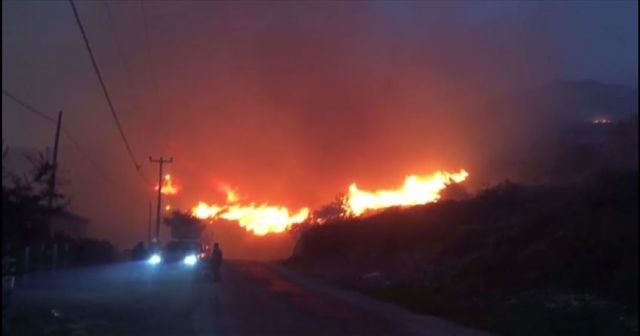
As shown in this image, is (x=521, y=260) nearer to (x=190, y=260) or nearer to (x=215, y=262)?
(x=215, y=262)

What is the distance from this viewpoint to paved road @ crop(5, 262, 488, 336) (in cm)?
1948

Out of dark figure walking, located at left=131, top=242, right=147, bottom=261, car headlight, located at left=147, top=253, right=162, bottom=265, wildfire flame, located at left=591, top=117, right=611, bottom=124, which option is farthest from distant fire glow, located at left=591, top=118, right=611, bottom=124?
dark figure walking, located at left=131, top=242, right=147, bottom=261

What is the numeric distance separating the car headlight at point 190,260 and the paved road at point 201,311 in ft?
16.1

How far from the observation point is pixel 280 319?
73.8 ft

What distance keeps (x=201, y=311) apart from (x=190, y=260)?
1843 centimetres

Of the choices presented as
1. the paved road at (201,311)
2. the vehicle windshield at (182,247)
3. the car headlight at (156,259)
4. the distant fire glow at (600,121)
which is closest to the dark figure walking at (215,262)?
the vehicle windshield at (182,247)

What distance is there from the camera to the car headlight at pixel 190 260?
4272 centimetres

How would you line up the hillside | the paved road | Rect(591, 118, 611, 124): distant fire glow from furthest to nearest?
Rect(591, 118, 611, 124): distant fire glow
the hillside
the paved road

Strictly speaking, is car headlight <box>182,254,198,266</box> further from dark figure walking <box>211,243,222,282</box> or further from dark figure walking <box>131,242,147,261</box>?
dark figure walking <box>131,242,147,261</box>

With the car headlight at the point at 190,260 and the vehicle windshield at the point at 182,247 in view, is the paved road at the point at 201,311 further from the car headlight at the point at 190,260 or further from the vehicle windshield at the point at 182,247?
the vehicle windshield at the point at 182,247

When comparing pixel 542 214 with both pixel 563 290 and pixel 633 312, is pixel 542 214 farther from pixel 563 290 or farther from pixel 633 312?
pixel 633 312

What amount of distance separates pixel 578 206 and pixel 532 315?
13.6 meters

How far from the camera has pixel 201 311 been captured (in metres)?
24.6

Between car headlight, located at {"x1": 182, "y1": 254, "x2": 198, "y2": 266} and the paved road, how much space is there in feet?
16.1
